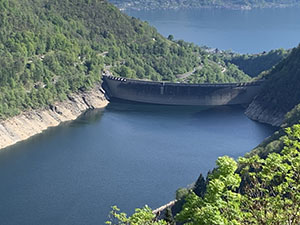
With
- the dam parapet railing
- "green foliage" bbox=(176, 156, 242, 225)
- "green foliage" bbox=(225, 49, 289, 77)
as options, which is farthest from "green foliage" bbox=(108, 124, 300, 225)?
"green foliage" bbox=(225, 49, 289, 77)

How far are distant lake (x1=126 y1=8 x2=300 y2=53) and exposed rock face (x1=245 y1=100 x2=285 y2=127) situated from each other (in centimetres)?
5126

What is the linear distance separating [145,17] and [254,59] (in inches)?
2859

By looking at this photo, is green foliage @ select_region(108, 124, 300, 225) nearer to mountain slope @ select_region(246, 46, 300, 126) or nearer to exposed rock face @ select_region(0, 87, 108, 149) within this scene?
exposed rock face @ select_region(0, 87, 108, 149)

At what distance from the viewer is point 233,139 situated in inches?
2505

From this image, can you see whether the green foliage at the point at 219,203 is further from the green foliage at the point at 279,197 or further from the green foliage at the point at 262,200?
the green foliage at the point at 279,197

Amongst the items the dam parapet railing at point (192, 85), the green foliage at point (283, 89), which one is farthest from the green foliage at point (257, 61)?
the green foliage at point (283, 89)

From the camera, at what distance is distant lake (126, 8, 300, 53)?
13162cm

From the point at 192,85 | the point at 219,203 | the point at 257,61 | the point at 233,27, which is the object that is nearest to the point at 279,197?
the point at 219,203

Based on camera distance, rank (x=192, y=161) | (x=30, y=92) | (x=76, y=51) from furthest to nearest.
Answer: (x=76, y=51), (x=30, y=92), (x=192, y=161)

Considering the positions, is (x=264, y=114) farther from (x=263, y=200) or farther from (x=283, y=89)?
(x=263, y=200)

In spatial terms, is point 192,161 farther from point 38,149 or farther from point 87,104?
point 87,104

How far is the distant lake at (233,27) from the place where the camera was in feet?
432

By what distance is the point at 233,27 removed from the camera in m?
155

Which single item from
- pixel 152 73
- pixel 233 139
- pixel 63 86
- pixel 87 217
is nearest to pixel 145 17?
pixel 152 73
